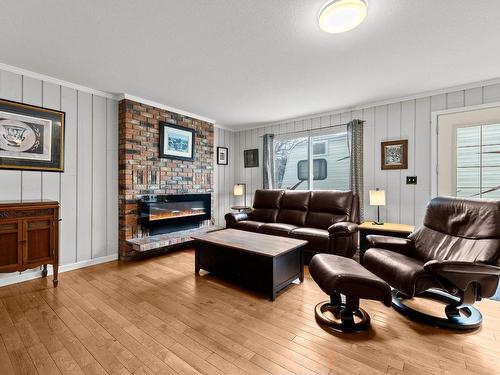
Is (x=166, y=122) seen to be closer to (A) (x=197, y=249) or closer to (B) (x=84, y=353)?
(A) (x=197, y=249)

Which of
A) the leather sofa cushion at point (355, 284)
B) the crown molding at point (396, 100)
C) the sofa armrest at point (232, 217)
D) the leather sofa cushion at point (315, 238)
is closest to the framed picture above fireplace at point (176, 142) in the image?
the sofa armrest at point (232, 217)

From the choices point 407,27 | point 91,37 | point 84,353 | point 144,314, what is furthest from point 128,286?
point 407,27

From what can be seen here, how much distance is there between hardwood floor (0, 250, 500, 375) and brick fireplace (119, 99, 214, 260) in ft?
4.10

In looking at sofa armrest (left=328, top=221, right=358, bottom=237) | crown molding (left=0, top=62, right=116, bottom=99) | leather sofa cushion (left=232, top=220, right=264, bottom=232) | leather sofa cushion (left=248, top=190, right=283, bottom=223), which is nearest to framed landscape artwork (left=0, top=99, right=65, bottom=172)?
crown molding (left=0, top=62, right=116, bottom=99)

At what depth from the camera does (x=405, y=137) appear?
376cm

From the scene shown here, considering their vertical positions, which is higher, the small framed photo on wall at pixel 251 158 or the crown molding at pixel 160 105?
the crown molding at pixel 160 105

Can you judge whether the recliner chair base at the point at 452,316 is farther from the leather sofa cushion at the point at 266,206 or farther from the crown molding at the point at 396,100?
the crown molding at the point at 396,100

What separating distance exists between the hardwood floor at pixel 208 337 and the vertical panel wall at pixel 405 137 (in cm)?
159

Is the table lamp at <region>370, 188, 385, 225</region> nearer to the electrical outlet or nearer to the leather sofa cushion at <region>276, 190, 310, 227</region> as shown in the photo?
the electrical outlet

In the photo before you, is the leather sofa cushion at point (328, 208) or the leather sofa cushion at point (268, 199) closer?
the leather sofa cushion at point (328, 208)

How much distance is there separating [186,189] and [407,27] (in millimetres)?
3808

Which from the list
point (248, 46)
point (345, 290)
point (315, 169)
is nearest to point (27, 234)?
point (248, 46)

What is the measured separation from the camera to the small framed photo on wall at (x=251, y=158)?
18.3 feet

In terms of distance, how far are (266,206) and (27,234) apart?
3375mm
